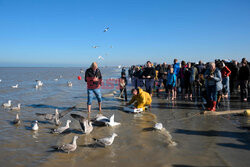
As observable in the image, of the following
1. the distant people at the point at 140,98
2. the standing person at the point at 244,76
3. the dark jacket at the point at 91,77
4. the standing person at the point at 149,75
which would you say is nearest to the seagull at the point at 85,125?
the dark jacket at the point at 91,77

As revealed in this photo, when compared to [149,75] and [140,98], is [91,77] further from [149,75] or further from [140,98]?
[149,75]

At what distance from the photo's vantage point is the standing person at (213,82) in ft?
26.0

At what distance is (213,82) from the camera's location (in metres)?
8.09

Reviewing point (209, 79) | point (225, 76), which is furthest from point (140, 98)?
point (225, 76)

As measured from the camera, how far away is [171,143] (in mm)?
4977

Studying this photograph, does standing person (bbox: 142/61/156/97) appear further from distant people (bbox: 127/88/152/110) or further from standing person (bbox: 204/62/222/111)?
standing person (bbox: 204/62/222/111)

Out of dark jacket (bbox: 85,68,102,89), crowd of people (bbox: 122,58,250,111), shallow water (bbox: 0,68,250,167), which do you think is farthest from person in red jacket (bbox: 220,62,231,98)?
dark jacket (bbox: 85,68,102,89)

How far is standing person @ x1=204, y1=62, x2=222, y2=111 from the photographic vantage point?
7934 millimetres

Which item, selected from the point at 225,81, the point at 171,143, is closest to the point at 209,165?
the point at 171,143

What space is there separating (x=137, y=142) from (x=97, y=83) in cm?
373

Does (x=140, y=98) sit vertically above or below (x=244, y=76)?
below

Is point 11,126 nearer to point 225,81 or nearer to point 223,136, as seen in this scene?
point 223,136

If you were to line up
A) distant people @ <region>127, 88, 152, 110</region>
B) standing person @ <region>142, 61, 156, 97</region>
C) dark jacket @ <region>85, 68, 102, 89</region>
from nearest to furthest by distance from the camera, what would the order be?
dark jacket @ <region>85, 68, 102, 89</region>, distant people @ <region>127, 88, 152, 110</region>, standing person @ <region>142, 61, 156, 97</region>

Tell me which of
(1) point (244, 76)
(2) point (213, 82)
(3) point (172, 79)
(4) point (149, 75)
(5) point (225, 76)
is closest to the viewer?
(2) point (213, 82)
